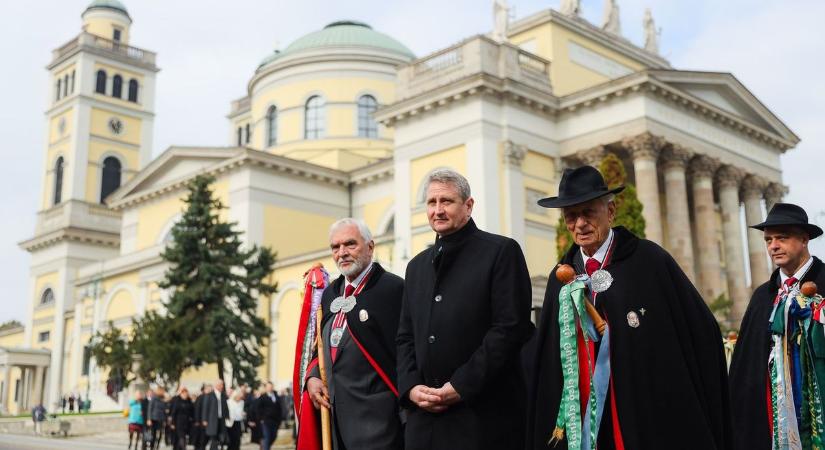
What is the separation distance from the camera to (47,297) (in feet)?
191

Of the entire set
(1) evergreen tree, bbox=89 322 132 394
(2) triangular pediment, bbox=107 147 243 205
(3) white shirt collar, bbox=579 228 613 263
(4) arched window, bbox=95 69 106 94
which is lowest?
(3) white shirt collar, bbox=579 228 613 263

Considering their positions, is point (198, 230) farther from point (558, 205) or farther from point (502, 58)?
point (558, 205)

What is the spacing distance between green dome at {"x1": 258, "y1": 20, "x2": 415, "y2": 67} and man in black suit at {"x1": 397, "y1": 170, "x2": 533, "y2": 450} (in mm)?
43465

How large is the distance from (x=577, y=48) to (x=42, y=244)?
39305mm

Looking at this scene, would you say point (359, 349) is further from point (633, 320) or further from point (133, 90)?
point (133, 90)

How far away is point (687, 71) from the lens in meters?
31.8

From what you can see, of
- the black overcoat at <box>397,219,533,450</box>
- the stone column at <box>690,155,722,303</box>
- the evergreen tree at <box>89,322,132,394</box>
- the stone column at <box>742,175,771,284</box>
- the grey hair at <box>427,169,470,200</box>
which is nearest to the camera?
the black overcoat at <box>397,219,533,450</box>

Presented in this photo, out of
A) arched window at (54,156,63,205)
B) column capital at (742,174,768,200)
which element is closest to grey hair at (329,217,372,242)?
column capital at (742,174,768,200)

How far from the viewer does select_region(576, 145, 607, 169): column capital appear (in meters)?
31.0

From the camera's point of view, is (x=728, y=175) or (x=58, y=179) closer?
(x=728, y=175)

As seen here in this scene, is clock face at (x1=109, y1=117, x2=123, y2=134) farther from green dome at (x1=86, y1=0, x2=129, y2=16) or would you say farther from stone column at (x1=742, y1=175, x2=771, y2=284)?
stone column at (x1=742, y1=175, x2=771, y2=284)

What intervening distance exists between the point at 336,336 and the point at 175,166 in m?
38.5

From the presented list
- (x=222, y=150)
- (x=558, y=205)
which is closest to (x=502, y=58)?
(x=222, y=150)

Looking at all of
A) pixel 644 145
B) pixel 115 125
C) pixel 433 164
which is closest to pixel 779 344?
pixel 644 145
